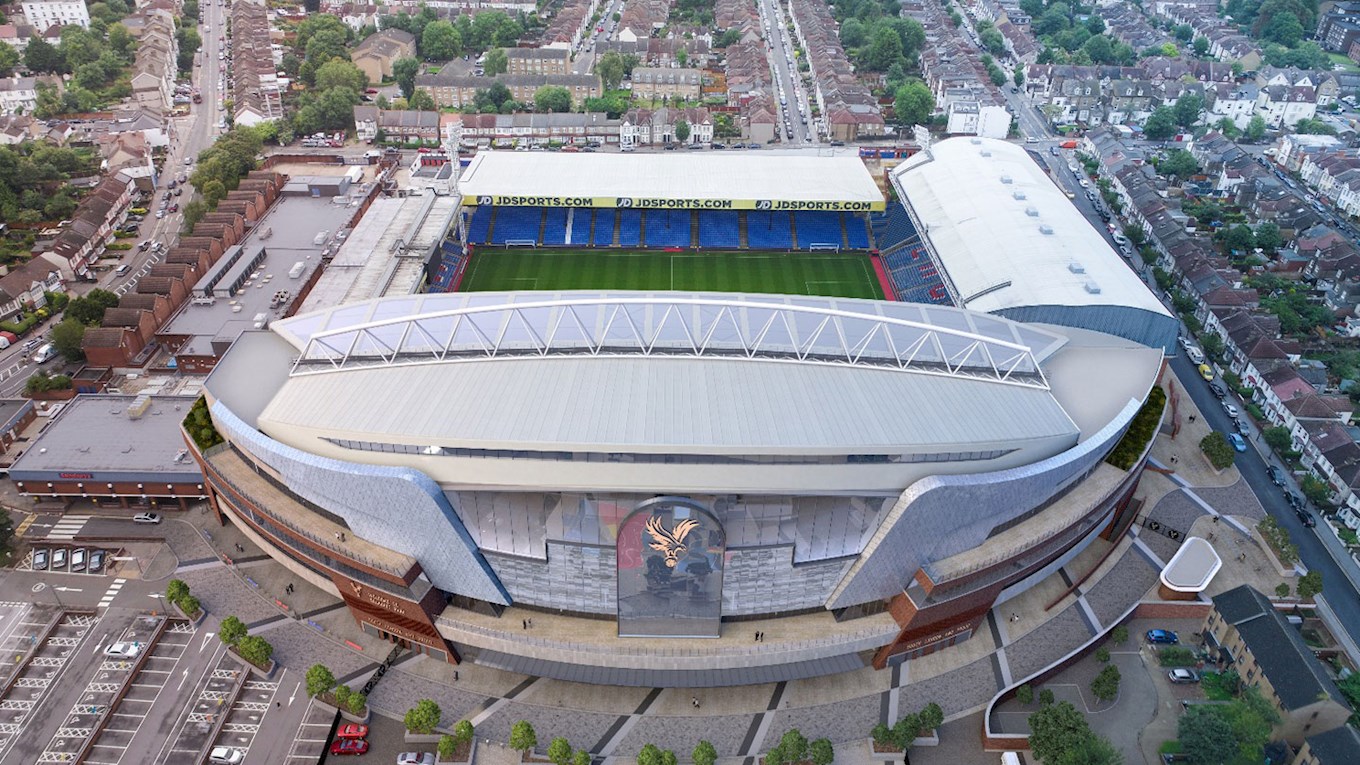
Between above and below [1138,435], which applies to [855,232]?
below

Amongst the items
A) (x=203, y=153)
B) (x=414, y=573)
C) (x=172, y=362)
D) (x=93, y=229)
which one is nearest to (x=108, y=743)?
(x=414, y=573)

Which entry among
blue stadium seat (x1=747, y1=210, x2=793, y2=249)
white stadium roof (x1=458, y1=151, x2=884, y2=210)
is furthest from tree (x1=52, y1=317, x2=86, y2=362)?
blue stadium seat (x1=747, y1=210, x2=793, y2=249)

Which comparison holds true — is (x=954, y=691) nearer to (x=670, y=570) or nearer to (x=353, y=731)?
(x=670, y=570)

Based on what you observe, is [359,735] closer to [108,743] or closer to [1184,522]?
[108,743]

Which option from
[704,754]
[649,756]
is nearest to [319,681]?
[649,756]

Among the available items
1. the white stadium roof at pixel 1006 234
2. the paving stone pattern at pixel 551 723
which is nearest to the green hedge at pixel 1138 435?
the white stadium roof at pixel 1006 234
